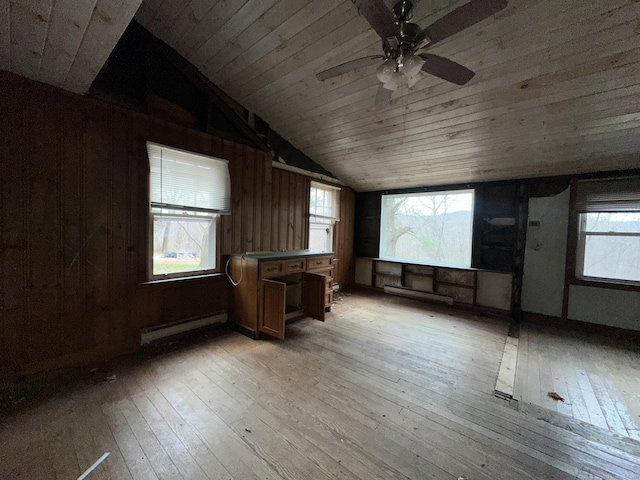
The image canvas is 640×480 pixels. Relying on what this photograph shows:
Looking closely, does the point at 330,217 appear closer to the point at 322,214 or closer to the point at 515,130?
the point at 322,214

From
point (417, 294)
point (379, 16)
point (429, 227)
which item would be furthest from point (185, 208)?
point (429, 227)

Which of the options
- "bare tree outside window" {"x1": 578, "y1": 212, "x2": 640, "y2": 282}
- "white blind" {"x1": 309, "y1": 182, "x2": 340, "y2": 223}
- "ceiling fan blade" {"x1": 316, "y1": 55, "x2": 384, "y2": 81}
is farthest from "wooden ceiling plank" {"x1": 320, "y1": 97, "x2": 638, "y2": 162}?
"ceiling fan blade" {"x1": 316, "y1": 55, "x2": 384, "y2": 81}

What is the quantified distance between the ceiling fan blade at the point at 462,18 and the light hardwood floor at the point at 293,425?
7.70 feet

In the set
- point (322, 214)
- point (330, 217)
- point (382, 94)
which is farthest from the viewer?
point (330, 217)

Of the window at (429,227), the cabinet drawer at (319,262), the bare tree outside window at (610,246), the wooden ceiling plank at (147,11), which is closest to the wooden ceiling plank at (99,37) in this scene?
the wooden ceiling plank at (147,11)

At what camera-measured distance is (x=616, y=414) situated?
1714 millimetres

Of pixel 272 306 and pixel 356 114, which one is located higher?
pixel 356 114

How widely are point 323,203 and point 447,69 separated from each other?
3.15 meters

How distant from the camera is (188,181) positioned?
2.66 meters

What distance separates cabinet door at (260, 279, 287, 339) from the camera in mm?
2562

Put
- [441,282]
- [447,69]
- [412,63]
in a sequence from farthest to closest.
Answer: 1. [441,282]
2. [447,69]
3. [412,63]

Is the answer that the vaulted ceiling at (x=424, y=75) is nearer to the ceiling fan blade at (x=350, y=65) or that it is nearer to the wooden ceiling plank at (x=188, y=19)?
the wooden ceiling plank at (x=188, y=19)

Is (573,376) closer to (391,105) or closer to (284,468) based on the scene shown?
(284,468)

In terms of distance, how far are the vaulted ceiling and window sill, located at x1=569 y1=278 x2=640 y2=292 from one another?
4.75 ft
